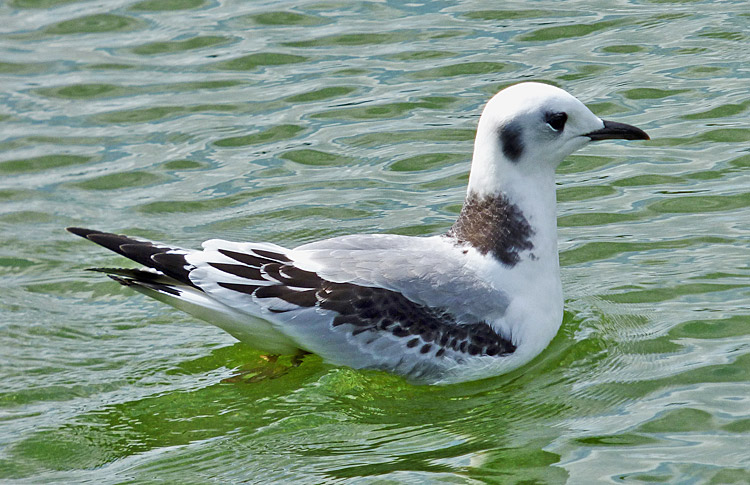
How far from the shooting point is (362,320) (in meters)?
7.43

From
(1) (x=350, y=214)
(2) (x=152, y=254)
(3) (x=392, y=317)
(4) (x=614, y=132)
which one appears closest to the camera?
(3) (x=392, y=317)

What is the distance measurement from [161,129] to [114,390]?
15.3ft

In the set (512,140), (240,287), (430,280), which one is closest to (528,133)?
(512,140)

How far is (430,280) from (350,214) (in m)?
2.66

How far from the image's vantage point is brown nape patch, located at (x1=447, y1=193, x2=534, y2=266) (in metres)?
7.65

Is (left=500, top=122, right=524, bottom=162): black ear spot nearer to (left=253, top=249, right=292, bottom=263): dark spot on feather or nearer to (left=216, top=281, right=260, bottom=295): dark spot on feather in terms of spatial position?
(left=253, top=249, right=292, bottom=263): dark spot on feather

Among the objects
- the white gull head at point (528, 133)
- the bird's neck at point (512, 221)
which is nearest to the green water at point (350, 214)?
the bird's neck at point (512, 221)

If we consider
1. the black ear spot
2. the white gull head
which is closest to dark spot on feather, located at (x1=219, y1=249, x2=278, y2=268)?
the white gull head

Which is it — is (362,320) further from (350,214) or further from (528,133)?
(350,214)

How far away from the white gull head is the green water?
1.21 metres

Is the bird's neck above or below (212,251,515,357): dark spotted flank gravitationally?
above

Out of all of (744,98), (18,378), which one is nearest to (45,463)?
(18,378)

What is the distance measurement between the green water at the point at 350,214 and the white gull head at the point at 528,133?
3.98 ft

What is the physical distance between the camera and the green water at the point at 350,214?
22.6 feet
